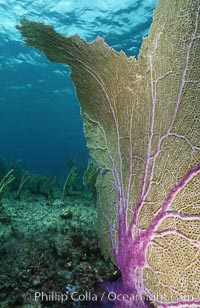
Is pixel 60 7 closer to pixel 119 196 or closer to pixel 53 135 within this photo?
pixel 119 196

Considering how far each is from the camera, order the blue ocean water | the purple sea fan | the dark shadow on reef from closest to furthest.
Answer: the purple sea fan < the dark shadow on reef < the blue ocean water

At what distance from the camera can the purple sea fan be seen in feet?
6.07

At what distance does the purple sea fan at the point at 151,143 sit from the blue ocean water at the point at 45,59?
12.5 ft

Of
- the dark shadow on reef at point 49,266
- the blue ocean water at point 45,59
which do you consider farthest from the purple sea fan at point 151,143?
the blue ocean water at point 45,59

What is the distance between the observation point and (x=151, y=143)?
2148mm

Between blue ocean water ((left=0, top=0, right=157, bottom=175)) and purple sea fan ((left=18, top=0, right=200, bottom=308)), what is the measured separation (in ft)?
12.5

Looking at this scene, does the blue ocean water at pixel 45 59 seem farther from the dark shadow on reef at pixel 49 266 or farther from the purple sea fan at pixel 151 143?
the dark shadow on reef at pixel 49 266

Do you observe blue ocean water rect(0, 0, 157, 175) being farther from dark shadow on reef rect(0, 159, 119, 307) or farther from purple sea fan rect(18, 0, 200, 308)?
dark shadow on reef rect(0, 159, 119, 307)

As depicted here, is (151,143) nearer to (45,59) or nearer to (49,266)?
(49,266)

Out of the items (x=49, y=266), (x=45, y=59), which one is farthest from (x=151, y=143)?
(x=45, y=59)

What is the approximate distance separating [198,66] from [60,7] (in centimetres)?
1653

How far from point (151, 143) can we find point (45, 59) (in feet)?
76.6

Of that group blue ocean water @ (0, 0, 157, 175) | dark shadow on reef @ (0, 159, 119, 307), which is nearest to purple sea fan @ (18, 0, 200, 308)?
dark shadow on reef @ (0, 159, 119, 307)

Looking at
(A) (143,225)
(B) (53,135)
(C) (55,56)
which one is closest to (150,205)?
(A) (143,225)
